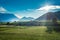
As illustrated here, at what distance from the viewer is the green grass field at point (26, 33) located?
1998 millimetres

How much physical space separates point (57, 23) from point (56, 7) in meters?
0.27

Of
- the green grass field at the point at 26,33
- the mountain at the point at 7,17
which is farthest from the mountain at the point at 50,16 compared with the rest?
the mountain at the point at 7,17

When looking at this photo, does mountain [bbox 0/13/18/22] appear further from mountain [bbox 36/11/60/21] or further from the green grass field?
mountain [bbox 36/11/60/21]

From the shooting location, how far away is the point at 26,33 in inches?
80.4

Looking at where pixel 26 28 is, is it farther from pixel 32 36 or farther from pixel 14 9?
pixel 14 9

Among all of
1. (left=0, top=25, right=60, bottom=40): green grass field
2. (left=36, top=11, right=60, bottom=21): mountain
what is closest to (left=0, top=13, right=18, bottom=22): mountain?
(left=0, top=25, right=60, bottom=40): green grass field

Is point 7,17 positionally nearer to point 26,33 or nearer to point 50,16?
point 26,33

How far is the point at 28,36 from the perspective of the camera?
203 centimetres

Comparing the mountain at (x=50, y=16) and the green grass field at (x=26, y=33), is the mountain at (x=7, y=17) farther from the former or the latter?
the mountain at (x=50, y=16)

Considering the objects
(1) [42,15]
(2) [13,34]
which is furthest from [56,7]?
(2) [13,34]

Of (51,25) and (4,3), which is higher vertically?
(4,3)

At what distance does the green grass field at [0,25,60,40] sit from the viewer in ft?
6.56

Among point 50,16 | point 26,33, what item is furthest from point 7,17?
point 50,16

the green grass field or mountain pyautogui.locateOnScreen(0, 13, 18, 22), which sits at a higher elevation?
mountain pyautogui.locateOnScreen(0, 13, 18, 22)
